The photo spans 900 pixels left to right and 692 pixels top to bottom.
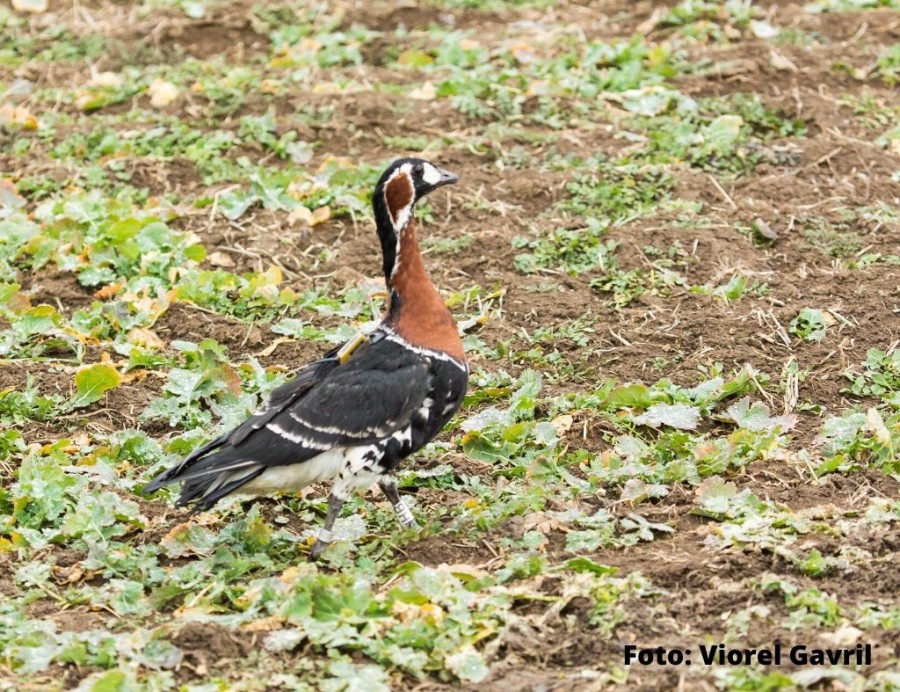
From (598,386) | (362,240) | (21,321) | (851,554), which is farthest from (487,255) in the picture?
(851,554)

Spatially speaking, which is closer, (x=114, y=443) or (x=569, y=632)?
(x=569, y=632)

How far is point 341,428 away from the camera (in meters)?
6.02

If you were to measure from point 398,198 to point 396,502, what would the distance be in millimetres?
1332

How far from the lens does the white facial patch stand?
658 cm

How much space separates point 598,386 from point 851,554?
2.14 meters

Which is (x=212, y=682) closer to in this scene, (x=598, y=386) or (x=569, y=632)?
(x=569, y=632)

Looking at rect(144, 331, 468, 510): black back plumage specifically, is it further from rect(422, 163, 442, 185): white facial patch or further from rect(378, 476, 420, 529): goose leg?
rect(422, 163, 442, 185): white facial patch

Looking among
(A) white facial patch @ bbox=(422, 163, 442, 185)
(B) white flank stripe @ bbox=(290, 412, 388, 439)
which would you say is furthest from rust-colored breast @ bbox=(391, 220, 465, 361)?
(B) white flank stripe @ bbox=(290, 412, 388, 439)

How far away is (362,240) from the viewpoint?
8992 millimetres

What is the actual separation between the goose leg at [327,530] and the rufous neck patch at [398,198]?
1.24m

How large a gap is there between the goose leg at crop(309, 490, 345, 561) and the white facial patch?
1.51 meters

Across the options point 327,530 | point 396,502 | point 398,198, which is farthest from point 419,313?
point 327,530

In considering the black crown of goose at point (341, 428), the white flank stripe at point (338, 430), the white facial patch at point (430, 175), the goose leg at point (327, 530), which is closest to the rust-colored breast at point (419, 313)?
the black crown of goose at point (341, 428)

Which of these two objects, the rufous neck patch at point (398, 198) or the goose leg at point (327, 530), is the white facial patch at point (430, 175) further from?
the goose leg at point (327, 530)
